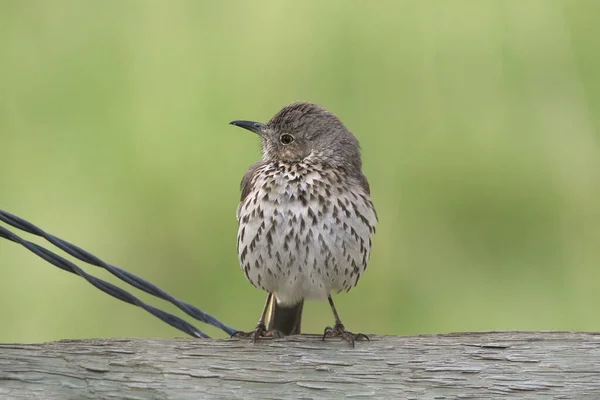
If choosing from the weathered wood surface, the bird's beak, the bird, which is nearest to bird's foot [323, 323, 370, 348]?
the weathered wood surface

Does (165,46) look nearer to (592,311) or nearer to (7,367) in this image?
(592,311)

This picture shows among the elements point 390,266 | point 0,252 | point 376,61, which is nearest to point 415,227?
point 390,266

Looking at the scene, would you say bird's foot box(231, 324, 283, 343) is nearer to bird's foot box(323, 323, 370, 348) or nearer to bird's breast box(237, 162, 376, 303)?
bird's foot box(323, 323, 370, 348)

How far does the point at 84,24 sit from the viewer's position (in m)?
8.12

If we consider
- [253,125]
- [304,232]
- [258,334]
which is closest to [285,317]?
[304,232]

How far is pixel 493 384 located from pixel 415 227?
3.75 metres

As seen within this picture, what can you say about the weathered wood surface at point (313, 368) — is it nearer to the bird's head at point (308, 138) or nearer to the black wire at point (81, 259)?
the black wire at point (81, 259)

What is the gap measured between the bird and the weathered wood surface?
2.34 feet

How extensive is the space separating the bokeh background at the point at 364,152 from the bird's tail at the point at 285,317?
1469 mm

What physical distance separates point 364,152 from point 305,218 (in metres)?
2.53

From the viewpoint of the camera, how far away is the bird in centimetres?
495

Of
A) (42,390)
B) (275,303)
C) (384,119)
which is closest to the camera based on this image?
(42,390)

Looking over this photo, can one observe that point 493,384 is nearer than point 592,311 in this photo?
Yes

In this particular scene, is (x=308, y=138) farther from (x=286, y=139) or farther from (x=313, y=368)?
(x=313, y=368)
